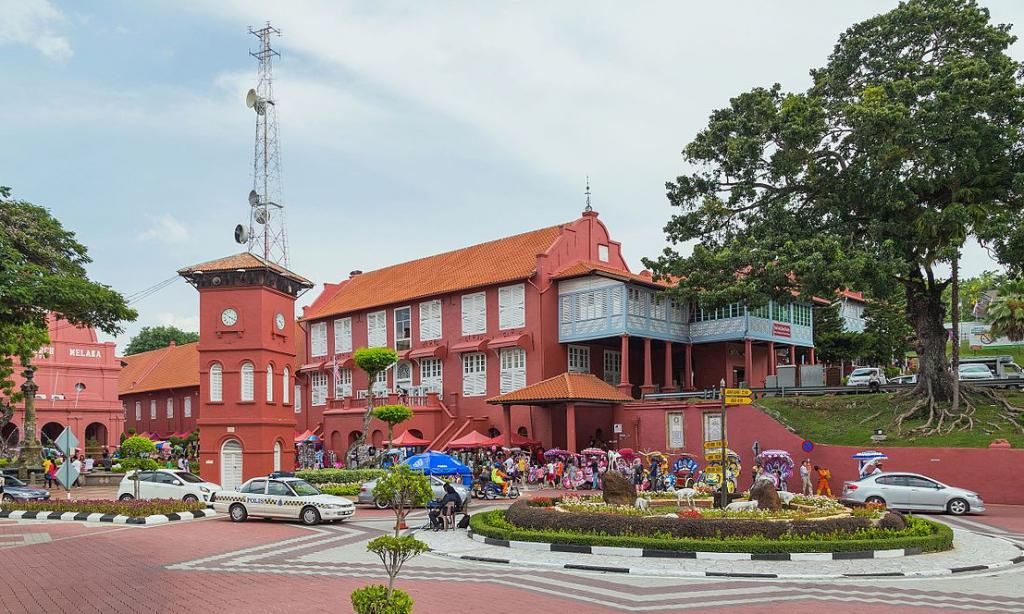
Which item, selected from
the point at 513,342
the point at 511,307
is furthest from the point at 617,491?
the point at 511,307

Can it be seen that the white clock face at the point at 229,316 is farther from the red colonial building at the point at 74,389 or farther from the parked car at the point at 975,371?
the parked car at the point at 975,371

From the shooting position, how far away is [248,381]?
34844 mm

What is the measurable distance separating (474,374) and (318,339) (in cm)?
1348

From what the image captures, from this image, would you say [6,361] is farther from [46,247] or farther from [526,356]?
[526,356]

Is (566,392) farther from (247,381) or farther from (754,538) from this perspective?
(754,538)

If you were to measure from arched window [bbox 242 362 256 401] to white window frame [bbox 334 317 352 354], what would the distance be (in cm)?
1607

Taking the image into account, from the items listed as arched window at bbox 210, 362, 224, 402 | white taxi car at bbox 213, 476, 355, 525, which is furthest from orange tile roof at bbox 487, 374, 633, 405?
white taxi car at bbox 213, 476, 355, 525

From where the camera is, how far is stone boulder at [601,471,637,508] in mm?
20873

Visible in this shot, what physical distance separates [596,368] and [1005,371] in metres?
19.0

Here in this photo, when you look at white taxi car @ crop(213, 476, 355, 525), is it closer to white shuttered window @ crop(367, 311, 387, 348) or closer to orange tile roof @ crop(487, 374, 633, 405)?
orange tile roof @ crop(487, 374, 633, 405)

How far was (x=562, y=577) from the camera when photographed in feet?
47.1

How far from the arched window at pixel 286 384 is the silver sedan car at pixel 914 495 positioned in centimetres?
2171

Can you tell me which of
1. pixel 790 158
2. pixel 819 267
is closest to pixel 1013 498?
pixel 819 267

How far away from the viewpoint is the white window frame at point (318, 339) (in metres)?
52.9
